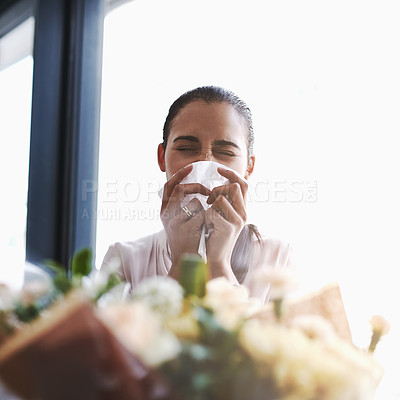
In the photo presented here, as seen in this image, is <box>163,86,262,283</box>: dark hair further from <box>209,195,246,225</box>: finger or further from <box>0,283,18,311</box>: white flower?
<box>0,283,18,311</box>: white flower

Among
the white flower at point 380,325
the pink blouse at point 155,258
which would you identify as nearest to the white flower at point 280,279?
the white flower at point 380,325

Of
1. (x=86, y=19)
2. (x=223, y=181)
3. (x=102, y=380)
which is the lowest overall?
(x=102, y=380)

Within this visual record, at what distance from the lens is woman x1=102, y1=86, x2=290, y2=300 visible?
73 cm

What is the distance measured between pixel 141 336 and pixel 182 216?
54 centimetres

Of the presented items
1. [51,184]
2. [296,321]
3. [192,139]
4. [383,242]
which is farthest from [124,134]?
[296,321]

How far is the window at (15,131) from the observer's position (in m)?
1.14

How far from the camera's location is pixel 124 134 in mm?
A: 1109

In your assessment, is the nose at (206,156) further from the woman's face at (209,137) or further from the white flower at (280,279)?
the white flower at (280,279)

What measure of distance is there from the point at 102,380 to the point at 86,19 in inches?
44.0

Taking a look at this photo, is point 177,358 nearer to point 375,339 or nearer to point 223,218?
point 375,339

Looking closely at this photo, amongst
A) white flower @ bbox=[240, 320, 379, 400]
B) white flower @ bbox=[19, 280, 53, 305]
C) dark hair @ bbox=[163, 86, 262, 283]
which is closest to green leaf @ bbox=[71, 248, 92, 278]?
white flower @ bbox=[19, 280, 53, 305]

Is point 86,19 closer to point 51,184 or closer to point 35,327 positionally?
point 51,184

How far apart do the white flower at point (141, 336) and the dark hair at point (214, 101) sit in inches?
24.3

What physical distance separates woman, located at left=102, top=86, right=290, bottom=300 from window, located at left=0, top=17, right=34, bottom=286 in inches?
17.8
